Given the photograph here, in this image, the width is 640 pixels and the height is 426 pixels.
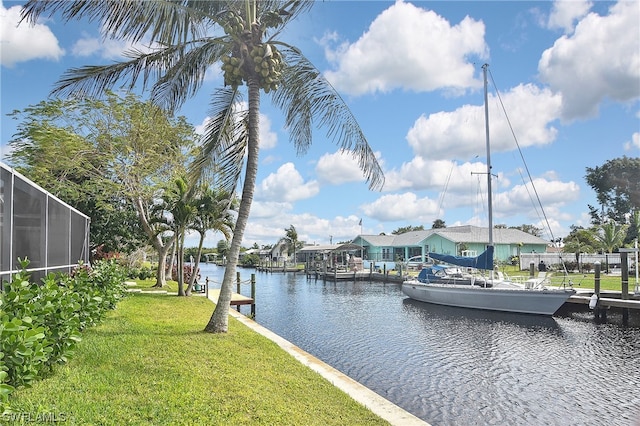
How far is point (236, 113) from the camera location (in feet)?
38.9

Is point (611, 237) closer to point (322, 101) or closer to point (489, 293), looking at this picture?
point (489, 293)

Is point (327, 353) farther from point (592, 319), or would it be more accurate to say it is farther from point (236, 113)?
point (592, 319)

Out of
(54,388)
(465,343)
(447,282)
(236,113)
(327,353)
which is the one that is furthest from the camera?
(447,282)

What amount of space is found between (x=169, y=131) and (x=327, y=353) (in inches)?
537

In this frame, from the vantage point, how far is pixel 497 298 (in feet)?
70.9

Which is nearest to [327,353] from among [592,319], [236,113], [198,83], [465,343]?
[465,343]

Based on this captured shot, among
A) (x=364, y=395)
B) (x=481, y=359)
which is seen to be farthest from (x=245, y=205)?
(x=481, y=359)

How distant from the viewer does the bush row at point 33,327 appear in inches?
166

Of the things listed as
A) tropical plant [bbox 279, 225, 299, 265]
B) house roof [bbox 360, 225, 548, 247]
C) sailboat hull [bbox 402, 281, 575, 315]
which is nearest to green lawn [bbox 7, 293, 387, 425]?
sailboat hull [bbox 402, 281, 575, 315]

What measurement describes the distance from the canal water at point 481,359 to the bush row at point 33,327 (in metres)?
6.18

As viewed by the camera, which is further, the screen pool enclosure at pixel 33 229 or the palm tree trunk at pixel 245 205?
the palm tree trunk at pixel 245 205

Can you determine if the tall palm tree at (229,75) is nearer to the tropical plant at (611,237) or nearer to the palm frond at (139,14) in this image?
the palm frond at (139,14)

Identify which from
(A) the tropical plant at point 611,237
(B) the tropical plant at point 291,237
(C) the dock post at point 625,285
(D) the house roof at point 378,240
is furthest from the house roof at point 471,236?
(C) the dock post at point 625,285

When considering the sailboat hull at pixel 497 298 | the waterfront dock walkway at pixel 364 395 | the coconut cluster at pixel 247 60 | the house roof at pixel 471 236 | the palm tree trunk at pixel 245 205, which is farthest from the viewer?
the house roof at pixel 471 236
